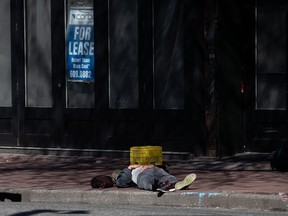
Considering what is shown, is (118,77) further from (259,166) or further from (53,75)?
(259,166)

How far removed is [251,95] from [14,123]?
472cm

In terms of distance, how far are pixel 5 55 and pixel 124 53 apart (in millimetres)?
2681

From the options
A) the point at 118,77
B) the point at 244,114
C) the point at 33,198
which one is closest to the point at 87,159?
the point at 118,77

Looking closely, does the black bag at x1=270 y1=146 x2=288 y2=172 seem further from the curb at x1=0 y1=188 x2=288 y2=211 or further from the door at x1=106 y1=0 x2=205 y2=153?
the curb at x1=0 y1=188 x2=288 y2=211

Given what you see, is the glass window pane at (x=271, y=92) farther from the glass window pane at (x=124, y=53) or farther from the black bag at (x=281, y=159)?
the glass window pane at (x=124, y=53)

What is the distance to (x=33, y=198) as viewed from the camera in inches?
521

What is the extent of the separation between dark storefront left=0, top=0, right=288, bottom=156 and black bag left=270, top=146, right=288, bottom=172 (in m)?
1.98

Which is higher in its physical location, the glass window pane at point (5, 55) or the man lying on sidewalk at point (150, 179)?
the glass window pane at point (5, 55)

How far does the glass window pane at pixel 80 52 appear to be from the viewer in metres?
18.0

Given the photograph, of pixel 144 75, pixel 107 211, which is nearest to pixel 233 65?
pixel 144 75

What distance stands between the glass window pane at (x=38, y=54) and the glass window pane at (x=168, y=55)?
7.58 feet

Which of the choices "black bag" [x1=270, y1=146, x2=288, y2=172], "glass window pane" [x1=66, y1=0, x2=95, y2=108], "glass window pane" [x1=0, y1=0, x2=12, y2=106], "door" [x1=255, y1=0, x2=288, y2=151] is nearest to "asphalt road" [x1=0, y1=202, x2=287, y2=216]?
"black bag" [x1=270, y1=146, x2=288, y2=172]

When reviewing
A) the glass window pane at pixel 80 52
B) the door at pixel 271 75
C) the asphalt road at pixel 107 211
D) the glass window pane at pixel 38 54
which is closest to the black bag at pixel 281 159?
the door at pixel 271 75

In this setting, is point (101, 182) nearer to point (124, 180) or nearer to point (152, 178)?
point (124, 180)
